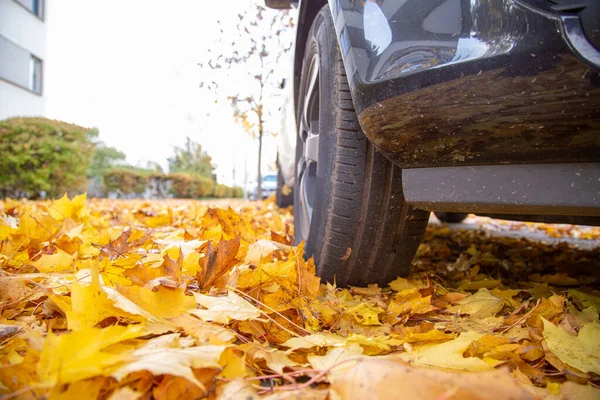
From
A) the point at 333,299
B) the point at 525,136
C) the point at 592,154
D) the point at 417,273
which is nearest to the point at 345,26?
the point at 525,136

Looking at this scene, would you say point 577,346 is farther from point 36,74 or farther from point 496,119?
point 36,74

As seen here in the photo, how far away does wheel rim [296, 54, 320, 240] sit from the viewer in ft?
5.64

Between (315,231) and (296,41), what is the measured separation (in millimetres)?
1135

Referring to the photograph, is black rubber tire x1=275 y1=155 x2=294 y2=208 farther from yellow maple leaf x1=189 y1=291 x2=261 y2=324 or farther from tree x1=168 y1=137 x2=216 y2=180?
tree x1=168 y1=137 x2=216 y2=180

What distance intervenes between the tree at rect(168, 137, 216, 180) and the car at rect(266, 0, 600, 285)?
2554 centimetres

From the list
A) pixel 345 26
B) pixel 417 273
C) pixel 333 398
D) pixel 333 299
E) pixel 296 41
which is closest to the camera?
pixel 333 398

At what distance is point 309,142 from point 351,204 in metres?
0.51

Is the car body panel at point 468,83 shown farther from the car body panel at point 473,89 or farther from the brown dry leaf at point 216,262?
the brown dry leaf at point 216,262

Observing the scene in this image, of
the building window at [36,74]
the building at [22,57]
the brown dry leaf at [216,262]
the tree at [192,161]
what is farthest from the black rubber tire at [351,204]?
the tree at [192,161]

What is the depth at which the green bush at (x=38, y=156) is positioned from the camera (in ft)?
24.7

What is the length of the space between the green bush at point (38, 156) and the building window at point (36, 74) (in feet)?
22.9

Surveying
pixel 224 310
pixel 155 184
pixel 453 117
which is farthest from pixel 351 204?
pixel 155 184

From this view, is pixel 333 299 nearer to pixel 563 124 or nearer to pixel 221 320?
pixel 221 320

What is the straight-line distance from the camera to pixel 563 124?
0.82 meters
